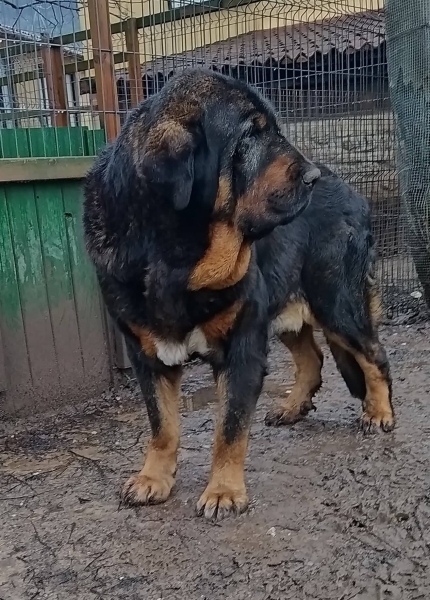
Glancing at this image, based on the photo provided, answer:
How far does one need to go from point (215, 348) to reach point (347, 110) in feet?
14.5

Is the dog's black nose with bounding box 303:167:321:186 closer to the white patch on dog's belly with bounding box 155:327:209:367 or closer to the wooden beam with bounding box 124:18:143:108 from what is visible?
the white patch on dog's belly with bounding box 155:327:209:367

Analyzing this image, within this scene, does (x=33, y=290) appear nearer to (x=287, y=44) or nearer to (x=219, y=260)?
(x=219, y=260)

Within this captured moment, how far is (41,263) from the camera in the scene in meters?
4.34

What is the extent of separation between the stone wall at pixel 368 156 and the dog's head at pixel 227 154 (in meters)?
3.72

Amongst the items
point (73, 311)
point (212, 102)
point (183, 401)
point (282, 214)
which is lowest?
point (183, 401)

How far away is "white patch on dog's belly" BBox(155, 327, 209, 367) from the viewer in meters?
2.87

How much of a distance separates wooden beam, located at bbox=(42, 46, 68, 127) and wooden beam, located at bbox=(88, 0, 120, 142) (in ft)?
0.82

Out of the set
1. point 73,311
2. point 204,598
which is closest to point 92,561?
point 204,598

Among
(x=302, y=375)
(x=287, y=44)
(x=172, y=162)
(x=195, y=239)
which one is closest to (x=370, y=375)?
(x=302, y=375)

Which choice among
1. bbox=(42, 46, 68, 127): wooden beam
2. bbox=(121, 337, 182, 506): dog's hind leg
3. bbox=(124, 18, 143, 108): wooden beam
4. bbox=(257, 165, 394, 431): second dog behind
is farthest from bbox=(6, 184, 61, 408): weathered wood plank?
bbox=(257, 165, 394, 431): second dog behind

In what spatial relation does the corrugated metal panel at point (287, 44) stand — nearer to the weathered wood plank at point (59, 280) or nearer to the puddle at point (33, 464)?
the weathered wood plank at point (59, 280)

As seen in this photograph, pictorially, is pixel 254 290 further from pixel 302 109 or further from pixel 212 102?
pixel 302 109

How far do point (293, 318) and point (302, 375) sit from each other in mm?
474

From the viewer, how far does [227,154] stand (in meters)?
2.65
